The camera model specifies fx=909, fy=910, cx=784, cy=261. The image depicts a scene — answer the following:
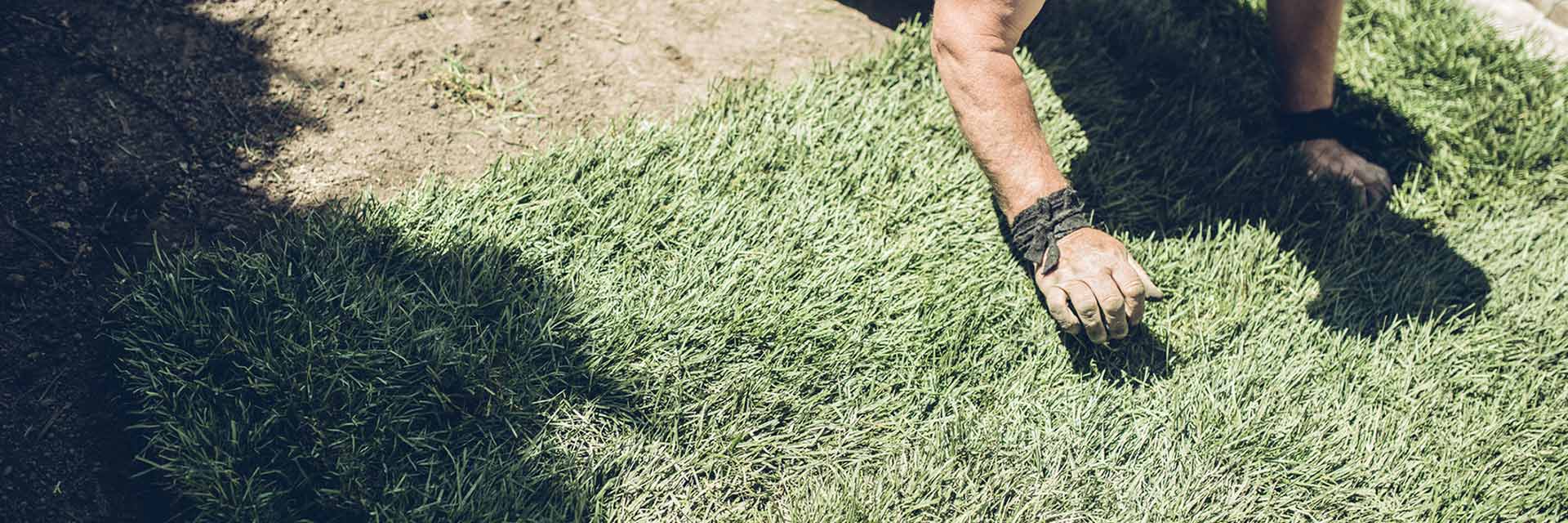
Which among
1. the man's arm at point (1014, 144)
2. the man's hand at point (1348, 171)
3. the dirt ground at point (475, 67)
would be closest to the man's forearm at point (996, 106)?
the man's arm at point (1014, 144)

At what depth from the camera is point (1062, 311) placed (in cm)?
234

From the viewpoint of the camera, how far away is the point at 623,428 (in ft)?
7.03

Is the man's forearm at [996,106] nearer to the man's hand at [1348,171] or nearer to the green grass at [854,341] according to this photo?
the green grass at [854,341]

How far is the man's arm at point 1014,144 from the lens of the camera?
92.2 inches

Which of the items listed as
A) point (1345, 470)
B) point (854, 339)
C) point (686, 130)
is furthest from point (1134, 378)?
point (686, 130)

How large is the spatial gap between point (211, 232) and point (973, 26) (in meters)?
2.00

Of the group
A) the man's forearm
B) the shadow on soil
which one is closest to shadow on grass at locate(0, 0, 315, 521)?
the shadow on soil

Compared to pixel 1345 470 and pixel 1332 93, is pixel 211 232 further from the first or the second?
pixel 1332 93

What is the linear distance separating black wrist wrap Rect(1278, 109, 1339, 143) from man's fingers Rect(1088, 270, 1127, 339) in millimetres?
1254

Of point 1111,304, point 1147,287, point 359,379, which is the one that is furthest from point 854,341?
point 359,379

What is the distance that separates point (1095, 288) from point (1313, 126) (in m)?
1.36

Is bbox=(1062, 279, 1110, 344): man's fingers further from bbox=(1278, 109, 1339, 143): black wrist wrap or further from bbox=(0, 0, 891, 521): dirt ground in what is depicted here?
bbox=(1278, 109, 1339, 143): black wrist wrap

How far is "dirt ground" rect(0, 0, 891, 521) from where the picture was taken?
76.7 inches

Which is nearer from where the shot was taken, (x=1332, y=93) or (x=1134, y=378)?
(x=1134, y=378)
